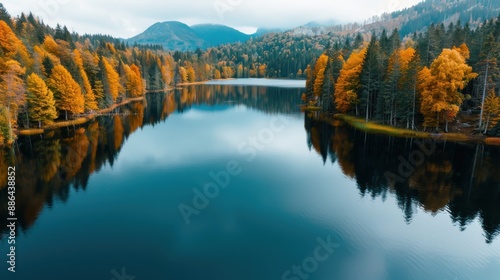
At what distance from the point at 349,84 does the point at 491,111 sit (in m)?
31.9

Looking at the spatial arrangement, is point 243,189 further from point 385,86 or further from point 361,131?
point 385,86

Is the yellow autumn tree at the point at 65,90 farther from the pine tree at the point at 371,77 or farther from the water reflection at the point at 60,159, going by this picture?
the pine tree at the point at 371,77

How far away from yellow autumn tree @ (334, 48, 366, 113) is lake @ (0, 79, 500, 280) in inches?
802

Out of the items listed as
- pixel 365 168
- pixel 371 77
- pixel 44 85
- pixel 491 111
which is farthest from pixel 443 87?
pixel 44 85

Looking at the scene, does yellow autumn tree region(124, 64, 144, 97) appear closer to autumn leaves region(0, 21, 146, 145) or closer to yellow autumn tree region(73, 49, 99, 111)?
autumn leaves region(0, 21, 146, 145)

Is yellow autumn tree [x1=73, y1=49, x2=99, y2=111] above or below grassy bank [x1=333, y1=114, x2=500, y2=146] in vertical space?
above

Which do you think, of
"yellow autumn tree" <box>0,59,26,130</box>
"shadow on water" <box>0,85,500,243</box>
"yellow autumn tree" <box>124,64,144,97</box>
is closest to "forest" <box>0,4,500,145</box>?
"yellow autumn tree" <box>0,59,26,130</box>

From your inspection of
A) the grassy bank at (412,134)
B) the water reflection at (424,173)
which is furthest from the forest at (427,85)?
the water reflection at (424,173)

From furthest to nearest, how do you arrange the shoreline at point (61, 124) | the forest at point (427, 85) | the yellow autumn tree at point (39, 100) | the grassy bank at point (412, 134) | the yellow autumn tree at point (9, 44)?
the yellow autumn tree at point (9, 44)
the yellow autumn tree at point (39, 100)
the shoreline at point (61, 124)
the forest at point (427, 85)
the grassy bank at point (412, 134)

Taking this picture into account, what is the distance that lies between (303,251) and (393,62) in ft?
204

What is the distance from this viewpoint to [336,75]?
9150 centimetres

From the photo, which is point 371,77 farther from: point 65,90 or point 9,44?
point 9,44

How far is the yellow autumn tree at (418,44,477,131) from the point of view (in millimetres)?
57531

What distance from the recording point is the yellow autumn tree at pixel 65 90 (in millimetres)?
72375
